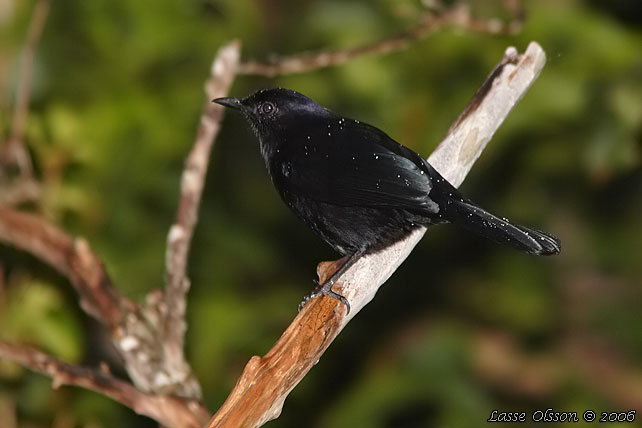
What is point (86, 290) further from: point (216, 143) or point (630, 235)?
point (630, 235)

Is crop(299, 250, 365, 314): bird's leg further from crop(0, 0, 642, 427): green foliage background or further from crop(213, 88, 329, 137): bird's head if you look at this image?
crop(0, 0, 642, 427): green foliage background

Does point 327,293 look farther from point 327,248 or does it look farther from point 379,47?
point 327,248

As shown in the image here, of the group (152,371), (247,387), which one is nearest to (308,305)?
(247,387)

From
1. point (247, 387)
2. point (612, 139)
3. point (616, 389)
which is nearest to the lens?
point (247, 387)

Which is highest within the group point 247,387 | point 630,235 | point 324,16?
point 324,16

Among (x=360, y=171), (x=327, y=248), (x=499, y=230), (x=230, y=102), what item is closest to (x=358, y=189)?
(x=360, y=171)

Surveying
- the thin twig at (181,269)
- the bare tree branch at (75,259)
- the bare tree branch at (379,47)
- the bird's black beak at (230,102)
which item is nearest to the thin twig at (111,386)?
the thin twig at (181,269)
